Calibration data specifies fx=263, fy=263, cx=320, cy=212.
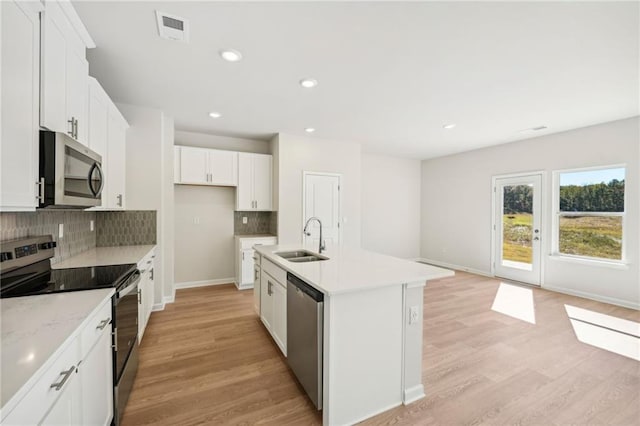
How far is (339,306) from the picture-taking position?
5.42 ft

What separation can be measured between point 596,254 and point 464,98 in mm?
3440

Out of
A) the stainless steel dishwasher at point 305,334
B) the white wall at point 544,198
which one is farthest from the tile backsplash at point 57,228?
A: the white wall at point 544,198

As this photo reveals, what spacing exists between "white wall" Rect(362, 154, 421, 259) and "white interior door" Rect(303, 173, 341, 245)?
53.8 inches

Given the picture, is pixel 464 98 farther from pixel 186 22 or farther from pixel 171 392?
pixel 171 392

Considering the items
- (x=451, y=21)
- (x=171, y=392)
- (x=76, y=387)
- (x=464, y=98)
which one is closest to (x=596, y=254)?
(x=464, y=98)

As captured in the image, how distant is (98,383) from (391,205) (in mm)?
6261

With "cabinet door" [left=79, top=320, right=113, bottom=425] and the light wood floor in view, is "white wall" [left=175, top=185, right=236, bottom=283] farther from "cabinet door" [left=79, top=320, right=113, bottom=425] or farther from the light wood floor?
"cabinet door" [left=79, top=320, right=113, bottom=425]

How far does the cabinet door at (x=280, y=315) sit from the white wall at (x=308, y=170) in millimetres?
2248

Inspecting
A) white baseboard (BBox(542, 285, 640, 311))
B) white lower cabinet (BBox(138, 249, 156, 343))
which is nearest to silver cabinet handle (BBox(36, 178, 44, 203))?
white lower cabinet (BBox(138, 249, 156, 343))

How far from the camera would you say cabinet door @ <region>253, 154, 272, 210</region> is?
4.78 m

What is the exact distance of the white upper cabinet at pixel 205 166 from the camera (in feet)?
14.0

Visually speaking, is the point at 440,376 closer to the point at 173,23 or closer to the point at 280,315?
the point at 280,315

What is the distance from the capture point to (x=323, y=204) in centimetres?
507

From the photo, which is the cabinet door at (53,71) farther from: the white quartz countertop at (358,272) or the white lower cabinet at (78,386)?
the white quartz countertop at (358,272)
